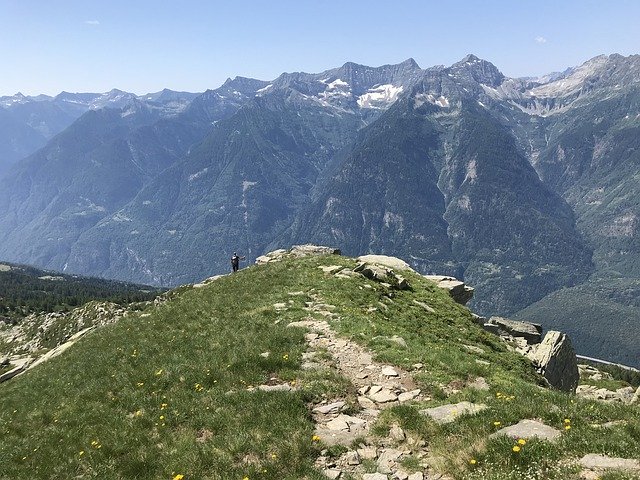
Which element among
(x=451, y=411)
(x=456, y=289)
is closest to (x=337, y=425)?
(x=451, y=411)

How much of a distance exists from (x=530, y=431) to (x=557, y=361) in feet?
79.6

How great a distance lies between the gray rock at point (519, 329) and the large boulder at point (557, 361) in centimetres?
994

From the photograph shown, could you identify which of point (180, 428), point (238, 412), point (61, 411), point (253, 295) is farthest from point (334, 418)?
point (253, 295)

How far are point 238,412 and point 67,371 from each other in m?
18.6

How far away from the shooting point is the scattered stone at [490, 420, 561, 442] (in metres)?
11.9

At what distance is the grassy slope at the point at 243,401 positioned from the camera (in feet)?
41.8

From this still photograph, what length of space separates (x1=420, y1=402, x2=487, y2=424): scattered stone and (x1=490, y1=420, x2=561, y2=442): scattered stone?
1.69 meters

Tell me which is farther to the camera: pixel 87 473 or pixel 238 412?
pixel 238 412

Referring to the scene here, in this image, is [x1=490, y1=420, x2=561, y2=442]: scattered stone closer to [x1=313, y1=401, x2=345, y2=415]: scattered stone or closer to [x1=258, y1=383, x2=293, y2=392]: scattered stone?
[x1=313, y1=401, x2=345, y2=415]: scattered stone

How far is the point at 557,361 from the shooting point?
33.0 metres

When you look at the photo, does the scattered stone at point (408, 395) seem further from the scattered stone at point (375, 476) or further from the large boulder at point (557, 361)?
the large boulder at point (557, 361)

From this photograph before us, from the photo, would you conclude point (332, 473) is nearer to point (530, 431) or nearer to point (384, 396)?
point (384, 396)

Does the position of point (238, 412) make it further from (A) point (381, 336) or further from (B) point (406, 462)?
(A) point (381, 336)

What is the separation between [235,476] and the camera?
1267cm
